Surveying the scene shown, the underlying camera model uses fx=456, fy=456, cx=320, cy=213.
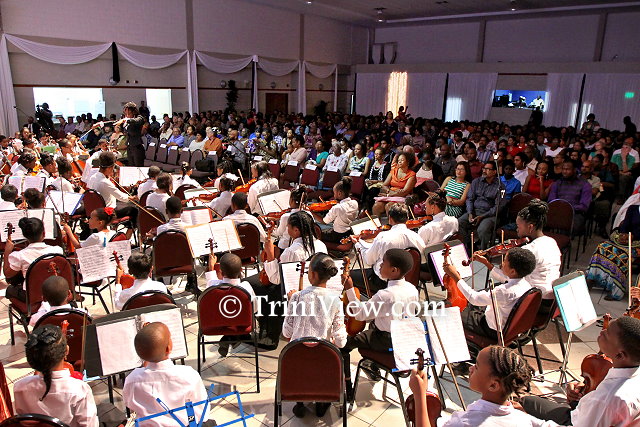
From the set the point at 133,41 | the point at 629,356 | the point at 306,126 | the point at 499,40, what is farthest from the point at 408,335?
the point at 499,40

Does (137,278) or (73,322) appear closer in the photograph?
(73,322)

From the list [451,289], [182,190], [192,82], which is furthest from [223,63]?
[451,289]

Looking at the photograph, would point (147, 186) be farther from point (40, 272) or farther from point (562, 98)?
point (562, 98)

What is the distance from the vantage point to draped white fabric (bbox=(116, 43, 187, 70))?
1345 centimetres

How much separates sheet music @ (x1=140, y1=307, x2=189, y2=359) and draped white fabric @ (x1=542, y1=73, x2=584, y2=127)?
15.9m

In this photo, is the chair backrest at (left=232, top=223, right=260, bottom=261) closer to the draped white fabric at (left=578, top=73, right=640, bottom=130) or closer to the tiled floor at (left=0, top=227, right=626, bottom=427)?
the tiled floor at (left=0, top=227, right=626, bottom=427)

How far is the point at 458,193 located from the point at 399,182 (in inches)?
40.5

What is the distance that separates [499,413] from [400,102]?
1859cm

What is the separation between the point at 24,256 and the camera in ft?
12.7

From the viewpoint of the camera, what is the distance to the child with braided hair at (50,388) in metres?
2.15

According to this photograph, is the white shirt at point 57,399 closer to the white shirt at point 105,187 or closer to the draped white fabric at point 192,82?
the white shirt at point 105,187

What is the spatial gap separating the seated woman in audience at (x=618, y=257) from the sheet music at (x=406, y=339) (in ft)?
12.2

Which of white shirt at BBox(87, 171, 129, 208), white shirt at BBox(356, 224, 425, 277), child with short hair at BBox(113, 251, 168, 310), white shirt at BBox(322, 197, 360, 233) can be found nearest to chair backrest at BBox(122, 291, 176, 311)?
child with short hair at BBox(113, 251, 168, 310)

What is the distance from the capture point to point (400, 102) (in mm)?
19359
